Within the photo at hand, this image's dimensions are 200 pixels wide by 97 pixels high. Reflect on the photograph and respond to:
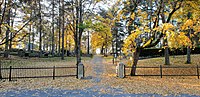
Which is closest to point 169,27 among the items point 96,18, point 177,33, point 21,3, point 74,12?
point 177,33

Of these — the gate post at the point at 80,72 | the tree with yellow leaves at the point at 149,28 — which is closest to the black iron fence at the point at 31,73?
the gate post at the point at 80,72

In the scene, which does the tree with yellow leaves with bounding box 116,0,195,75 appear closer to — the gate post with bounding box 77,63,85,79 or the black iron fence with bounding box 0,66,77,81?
the gate post with bounding box 77,63,85,79

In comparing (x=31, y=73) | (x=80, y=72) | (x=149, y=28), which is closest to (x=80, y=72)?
(x=80, y=72)

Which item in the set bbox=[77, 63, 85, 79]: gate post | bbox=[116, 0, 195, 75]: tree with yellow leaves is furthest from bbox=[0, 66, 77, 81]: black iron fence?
bbox=[116, 0, 195, 75]: tree with yellow leaves

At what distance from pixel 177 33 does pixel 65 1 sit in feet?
35.9

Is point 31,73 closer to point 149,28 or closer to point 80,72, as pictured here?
point 80,72

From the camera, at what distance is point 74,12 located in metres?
17.6

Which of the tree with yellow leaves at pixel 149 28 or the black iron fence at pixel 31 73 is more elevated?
the tree with yellow leaves at pixel 149 28

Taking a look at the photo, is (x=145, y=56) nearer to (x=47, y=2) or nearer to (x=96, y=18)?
(x=96, y=18)

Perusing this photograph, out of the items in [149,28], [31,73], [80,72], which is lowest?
[31,73]

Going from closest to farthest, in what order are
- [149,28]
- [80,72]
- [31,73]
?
1. [80,72]
2. [149,28]
3. [31,73]

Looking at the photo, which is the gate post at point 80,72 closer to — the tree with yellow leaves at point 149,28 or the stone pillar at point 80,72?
the stone pillar at point 80,72

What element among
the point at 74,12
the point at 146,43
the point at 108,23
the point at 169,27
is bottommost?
the point at 146,43

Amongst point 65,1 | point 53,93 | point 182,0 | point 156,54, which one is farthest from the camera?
point 156,54
